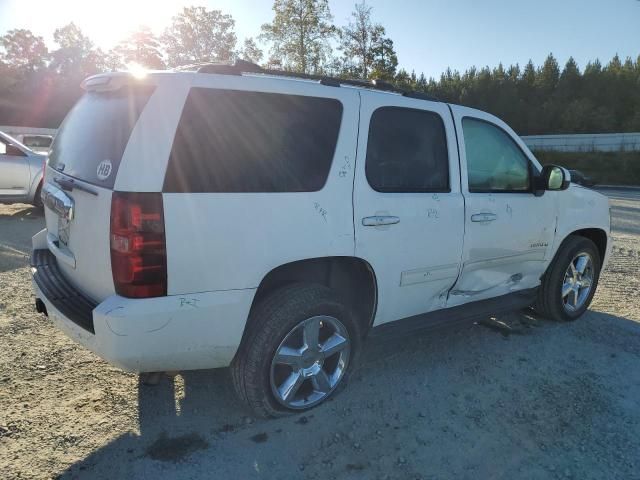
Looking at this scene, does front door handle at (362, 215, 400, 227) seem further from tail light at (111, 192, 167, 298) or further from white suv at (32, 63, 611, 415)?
tail light at (111, 192, 167, 298)

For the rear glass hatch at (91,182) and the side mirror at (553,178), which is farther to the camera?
the side mirror at (553,178)

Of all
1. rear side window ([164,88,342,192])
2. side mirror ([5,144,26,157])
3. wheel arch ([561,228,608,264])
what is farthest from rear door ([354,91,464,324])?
side mirror ([5,144,26,157])

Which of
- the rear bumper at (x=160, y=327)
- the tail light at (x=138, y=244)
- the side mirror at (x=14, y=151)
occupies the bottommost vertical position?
the rear bumper at (x=160, y=327)

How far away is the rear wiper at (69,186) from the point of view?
244 cm

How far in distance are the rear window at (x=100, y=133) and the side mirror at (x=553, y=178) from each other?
3.04 metres

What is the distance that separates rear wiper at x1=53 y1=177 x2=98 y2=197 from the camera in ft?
8.01

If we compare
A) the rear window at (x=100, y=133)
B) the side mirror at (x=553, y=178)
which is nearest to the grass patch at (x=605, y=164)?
the side mirror at (x=553, y=178)

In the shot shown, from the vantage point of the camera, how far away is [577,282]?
4562mm

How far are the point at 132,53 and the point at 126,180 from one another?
60.1 meters

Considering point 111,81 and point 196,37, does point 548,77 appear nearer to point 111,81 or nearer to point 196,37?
point 196,37

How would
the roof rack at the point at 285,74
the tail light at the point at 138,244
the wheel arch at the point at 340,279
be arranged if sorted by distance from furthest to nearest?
1. the wheel arch at the point at 340,279
2. the roof rack at the point at 285,74
3. the tail light at the point at 138,244

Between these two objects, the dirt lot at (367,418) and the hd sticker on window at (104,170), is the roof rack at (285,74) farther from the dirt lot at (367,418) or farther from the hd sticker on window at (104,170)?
the dirt lot at (367,418)

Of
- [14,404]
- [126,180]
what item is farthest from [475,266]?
[14,404]

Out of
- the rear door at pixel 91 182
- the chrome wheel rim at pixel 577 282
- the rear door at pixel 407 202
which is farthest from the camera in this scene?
the chrome wheel rim at pixel 577 282
